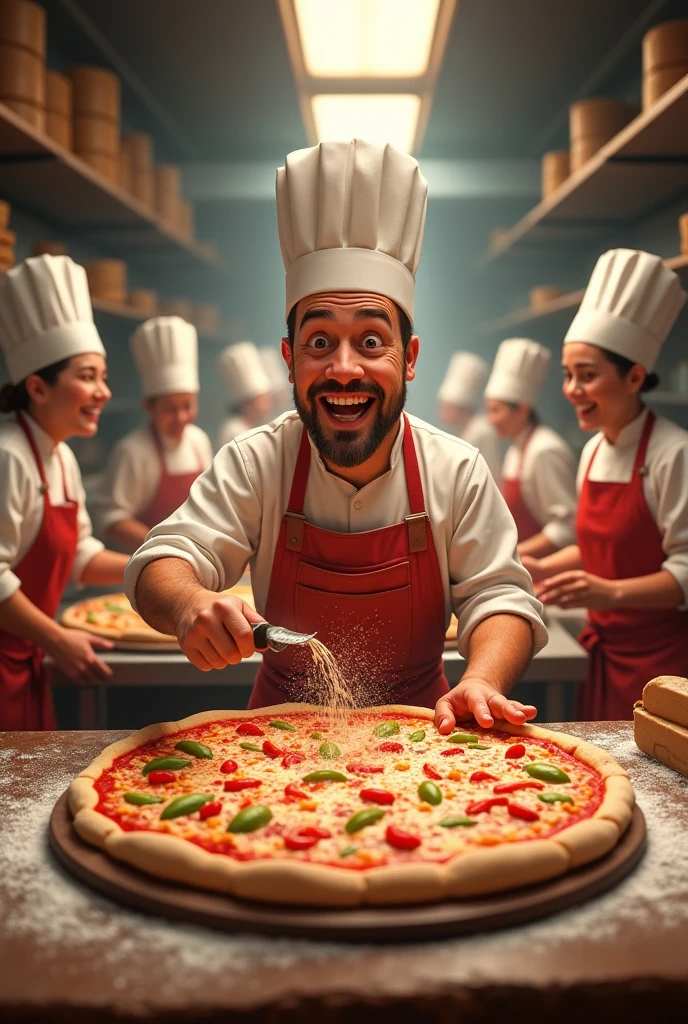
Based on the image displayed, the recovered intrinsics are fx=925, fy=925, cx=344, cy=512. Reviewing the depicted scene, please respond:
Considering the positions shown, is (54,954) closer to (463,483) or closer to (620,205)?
(463,483)

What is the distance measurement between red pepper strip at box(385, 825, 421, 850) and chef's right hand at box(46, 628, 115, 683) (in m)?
1.62

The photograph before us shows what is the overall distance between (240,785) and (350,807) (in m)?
0.18

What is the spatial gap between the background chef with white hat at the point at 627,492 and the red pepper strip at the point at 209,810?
166 cm

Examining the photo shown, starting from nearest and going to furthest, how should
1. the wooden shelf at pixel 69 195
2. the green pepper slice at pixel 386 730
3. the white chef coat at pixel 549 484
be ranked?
1. the green pepper slice at pixel 386 730
2. the wooden shelf at pixel 69 195
3. the white chef coat at pixel 549 484

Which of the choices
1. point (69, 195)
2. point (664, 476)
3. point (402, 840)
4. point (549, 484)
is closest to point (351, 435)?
point (402, 840)

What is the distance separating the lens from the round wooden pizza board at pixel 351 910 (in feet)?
3.46

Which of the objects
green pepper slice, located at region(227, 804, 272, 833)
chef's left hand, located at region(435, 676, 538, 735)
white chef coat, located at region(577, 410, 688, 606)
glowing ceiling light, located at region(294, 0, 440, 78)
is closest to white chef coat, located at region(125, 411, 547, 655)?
chef's left hand, located at region(435, 676, 538, 735)

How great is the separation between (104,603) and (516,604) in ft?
6.32

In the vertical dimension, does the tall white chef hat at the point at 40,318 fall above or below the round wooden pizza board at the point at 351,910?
above

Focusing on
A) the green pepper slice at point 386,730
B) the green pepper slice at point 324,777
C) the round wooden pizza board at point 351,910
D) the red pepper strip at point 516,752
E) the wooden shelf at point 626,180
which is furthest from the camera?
the wooden shelf at point 626,180

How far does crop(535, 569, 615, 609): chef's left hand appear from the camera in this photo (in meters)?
2.64

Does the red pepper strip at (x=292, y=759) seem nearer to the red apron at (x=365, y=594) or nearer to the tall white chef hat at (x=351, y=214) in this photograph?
the red apron at (x=365, y=594)

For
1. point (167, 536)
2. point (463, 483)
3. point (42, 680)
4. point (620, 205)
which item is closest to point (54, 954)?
point (167, 536)

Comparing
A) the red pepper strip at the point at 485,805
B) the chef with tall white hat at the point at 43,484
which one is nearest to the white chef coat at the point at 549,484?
the chef with tall white hat at the point at 43,484
